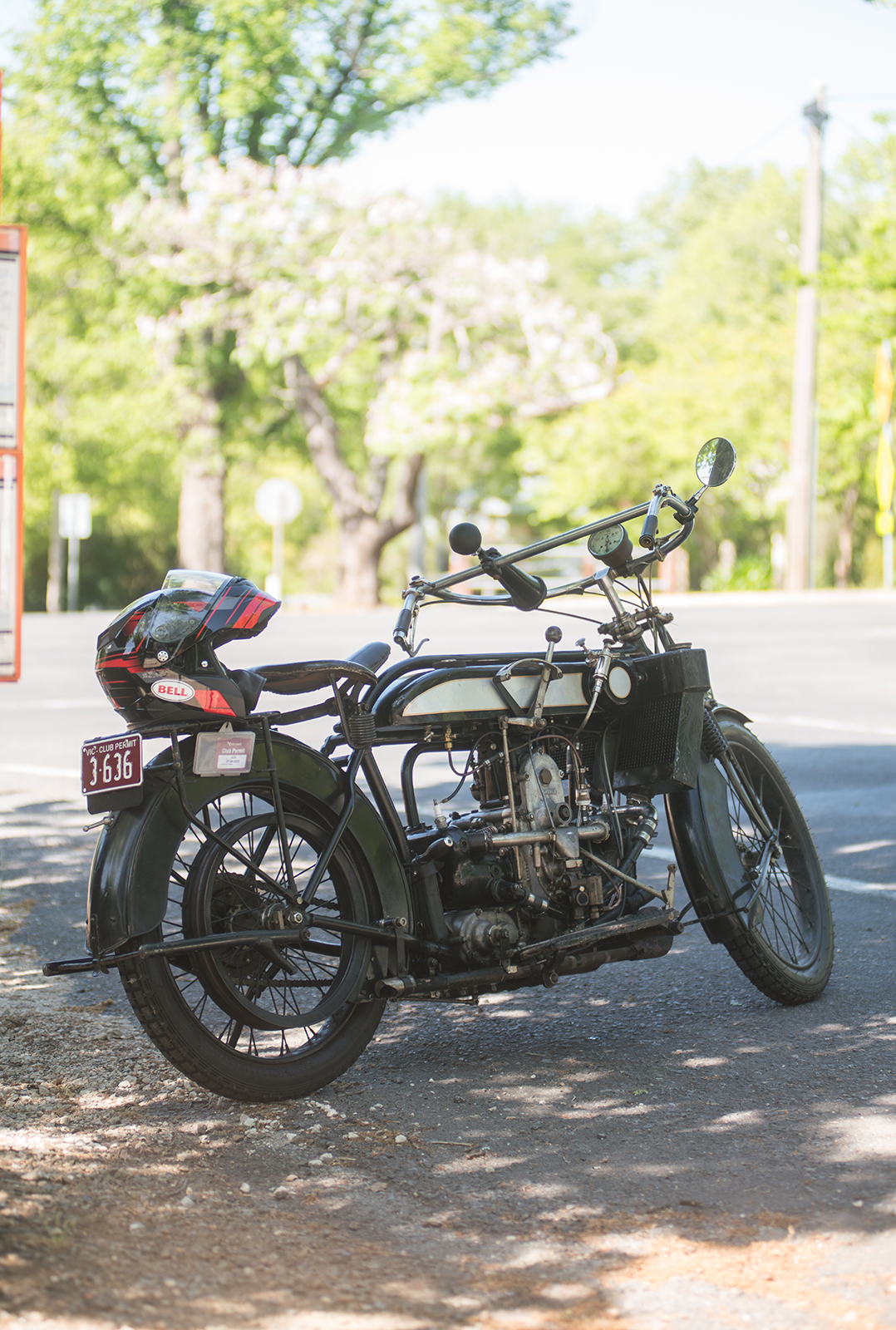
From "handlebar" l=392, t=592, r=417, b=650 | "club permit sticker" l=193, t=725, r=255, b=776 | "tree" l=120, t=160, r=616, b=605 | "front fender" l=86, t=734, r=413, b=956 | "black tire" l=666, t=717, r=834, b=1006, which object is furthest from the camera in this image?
"tree" l=120, t=160, r=616, b=605

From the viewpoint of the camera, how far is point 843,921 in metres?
5.86

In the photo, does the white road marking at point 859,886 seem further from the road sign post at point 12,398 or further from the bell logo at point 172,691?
the bell logo at point 172,691

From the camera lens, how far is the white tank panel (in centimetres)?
409

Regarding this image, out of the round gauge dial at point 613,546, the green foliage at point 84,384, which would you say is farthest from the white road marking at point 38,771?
the green foliage at point 84,384

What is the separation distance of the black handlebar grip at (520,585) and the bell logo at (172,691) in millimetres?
980

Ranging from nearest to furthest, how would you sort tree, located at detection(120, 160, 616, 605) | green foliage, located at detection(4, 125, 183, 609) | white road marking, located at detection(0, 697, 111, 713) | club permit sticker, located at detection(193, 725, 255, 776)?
1. club permit sticker, located at detection(193, 725, 255, 776)
2. white road marking, located at detection(0, 697, 111, 713)
3. tree, located at detection(120, 160, 616, 605)
4. green foliage, located at detection(4, 125, 183, 609)

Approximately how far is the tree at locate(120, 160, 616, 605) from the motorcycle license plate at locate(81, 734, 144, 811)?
2540 cm

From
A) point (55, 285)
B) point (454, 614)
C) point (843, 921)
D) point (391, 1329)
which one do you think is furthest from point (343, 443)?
point (391, 1329)

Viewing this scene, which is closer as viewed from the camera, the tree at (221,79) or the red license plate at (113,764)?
the red license plate at (113,764)

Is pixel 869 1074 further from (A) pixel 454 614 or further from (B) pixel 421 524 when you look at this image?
(B) pixel 421 524

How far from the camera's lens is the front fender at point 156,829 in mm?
3572

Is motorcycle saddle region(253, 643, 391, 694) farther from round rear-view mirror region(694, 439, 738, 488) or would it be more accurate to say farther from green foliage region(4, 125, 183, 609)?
green foliage region(4, 125, 183, 609)

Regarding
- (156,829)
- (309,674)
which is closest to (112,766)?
(156,829)

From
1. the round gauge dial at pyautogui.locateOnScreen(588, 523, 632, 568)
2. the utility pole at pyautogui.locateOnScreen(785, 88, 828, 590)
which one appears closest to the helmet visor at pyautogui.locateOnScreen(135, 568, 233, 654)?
the round gauge dial at pyautogui.locateOnScreen(588, 523, 632, 568)
